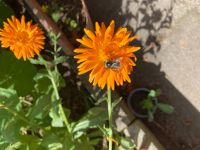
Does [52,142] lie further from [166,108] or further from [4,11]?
[4,11]

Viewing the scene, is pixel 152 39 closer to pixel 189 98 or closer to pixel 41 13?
pixel 189 98

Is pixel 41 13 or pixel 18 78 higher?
pixel 41 13

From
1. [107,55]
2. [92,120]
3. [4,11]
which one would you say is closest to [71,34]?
[4,11]

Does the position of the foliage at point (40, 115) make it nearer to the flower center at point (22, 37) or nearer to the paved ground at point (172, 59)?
the flower center at point (22, 37)

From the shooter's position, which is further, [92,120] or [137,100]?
[137,100]

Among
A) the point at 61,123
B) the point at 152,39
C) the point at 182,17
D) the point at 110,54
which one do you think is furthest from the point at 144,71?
the point at 110,54

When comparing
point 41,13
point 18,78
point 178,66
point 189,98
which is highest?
point 41,13

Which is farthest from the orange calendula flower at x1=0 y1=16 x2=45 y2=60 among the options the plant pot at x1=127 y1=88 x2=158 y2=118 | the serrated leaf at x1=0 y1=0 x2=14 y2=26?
the plant pot at x1=127 y1=88 x2=158 y2=118
